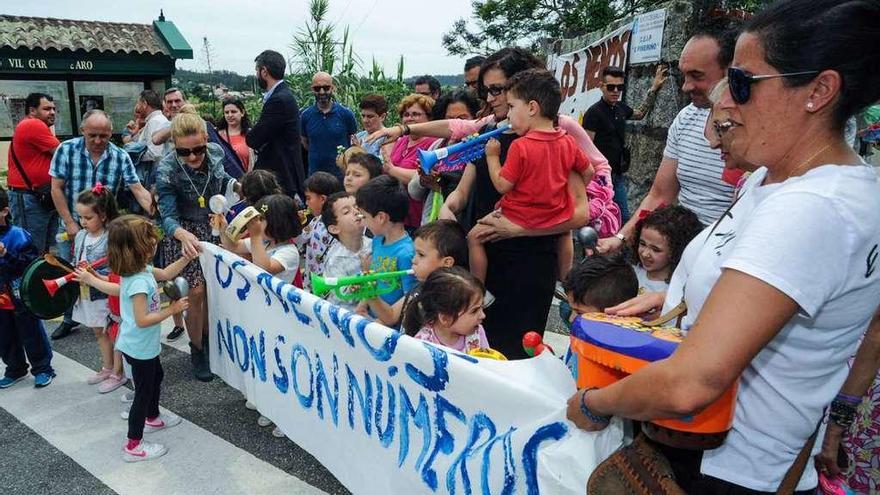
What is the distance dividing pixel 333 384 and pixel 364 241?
4.04 ft

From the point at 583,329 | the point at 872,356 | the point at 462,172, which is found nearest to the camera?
the point at 583,329

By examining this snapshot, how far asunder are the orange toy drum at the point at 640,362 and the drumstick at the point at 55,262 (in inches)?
128

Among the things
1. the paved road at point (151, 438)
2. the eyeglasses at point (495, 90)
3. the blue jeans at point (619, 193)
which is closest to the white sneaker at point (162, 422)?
the paved road at point (151, 438)

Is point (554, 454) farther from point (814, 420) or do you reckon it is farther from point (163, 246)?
point (163, 246)

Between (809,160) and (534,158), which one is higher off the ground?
(809,160)

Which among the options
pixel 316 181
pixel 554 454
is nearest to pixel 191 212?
pixel 316 181

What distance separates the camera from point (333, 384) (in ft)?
8.39

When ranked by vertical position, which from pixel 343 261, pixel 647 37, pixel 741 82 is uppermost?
pixel 647 37

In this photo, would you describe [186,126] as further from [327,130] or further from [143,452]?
[327,130]

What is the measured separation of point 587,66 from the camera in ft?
26.2

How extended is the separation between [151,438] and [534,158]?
→ 2.54 metres

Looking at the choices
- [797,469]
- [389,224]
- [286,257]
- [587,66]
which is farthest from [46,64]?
[797,469]

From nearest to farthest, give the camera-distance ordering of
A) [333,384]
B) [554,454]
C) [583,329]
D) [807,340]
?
[807,340]
[583,329]
[554,454]
[333,384]

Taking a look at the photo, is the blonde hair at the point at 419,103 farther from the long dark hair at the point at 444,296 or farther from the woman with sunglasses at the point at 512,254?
the long dark hair at the point at 444,296
